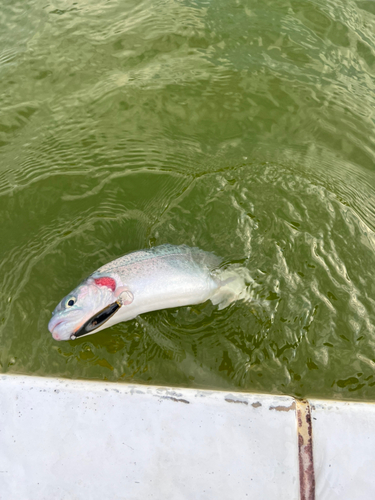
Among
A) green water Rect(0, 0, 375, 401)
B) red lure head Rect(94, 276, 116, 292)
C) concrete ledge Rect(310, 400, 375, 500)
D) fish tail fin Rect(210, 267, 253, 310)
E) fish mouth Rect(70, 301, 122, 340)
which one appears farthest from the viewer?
fish tail fin Rect(210, 267, 253, 310)

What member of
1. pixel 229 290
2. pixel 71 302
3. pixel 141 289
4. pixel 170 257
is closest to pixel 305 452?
pixel 229 290

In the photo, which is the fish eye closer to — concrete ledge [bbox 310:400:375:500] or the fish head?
the fish head

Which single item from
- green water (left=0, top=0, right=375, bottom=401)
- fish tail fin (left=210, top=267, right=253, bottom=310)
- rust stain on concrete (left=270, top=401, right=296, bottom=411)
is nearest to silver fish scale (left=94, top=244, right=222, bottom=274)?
fish tail fin (left=210, top=267, right=253, bottom=310)

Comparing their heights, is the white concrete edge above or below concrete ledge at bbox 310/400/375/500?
below

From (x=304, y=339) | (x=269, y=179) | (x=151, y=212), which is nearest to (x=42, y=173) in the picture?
(x=151, y=212)

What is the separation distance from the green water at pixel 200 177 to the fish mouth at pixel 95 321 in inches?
12.9

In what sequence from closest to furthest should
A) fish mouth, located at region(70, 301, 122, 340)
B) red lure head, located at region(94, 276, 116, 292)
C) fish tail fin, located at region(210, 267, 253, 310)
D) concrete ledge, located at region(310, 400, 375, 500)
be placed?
concrete ledge, located at region(310, 400, 375, 500) → fish mouth, located at region(70, 301, 122, 340) → red lure head, located at region(94, 276, 116, 292) → fish tail fin, located at region(210, 267, 253, 310)

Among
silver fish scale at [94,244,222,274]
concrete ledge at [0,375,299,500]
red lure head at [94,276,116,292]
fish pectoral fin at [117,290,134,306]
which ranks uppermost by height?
silver fish scale at [94,244,222,274]

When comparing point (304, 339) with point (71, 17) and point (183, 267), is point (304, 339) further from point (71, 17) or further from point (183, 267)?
point (71, 17)

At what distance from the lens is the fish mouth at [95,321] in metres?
3.11

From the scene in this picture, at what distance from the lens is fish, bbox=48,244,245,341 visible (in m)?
3.14

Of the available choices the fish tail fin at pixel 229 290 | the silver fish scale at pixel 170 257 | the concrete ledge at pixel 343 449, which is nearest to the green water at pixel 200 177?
the fish tail fin at pixel 229 290

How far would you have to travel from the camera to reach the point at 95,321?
313cm

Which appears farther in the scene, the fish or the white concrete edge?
the fish
